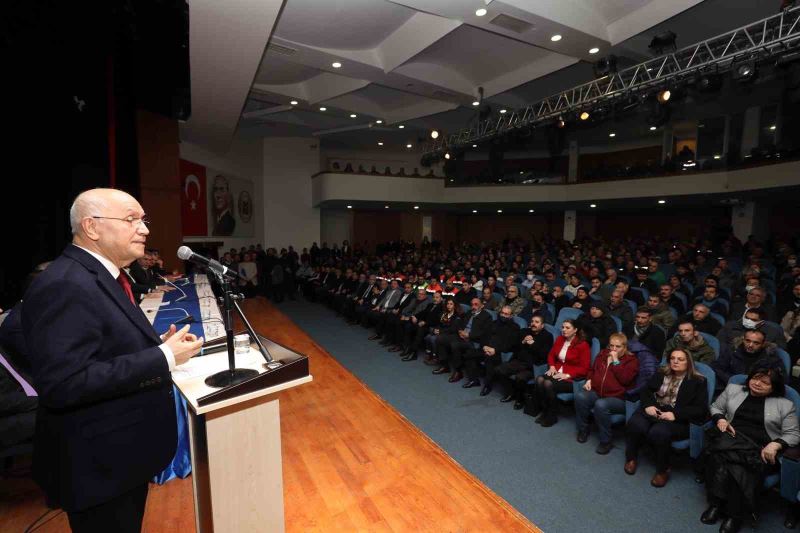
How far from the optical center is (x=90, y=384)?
1.11 meters

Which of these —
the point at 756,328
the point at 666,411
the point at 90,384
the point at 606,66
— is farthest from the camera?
the point at 606,66

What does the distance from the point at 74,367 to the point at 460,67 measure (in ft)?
28.6

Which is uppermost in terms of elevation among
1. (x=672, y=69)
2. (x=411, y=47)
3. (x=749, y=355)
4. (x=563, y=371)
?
(x=411, y=47)

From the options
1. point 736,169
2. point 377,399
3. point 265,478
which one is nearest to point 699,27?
point 736,169

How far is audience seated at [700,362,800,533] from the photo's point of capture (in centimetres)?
253

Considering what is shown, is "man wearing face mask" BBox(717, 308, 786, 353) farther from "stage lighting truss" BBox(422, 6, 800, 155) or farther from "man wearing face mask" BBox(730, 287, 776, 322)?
"stage lighting truss" BBox(422, 6, 800, 155)

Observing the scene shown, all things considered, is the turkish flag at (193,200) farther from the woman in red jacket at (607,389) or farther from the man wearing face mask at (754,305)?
the man wearing face mask at (754,305)

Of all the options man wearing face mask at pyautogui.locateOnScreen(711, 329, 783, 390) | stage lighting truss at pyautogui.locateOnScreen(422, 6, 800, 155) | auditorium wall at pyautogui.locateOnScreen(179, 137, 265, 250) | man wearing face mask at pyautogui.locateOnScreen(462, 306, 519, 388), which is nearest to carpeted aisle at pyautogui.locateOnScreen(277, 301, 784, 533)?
Result: man wearing face mask at pyautogui.locateOnScreen(462, 306, 519, 388)

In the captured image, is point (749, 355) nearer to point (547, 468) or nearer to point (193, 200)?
point (547, 468)

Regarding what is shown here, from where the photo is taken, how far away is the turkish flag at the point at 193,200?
32.3 feet

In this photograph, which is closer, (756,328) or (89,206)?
(89,206)

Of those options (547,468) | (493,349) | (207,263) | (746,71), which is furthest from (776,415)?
(746,71)

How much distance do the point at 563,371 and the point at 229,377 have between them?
3340 mm

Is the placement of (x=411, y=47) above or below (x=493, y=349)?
above
